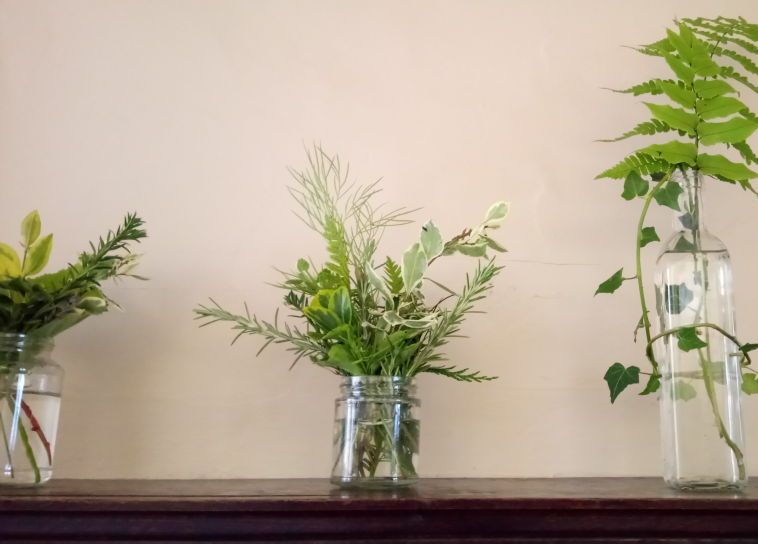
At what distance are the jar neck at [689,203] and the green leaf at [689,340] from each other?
0.40 ft

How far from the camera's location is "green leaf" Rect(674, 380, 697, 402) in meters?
0.72

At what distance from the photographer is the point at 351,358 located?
0.69m

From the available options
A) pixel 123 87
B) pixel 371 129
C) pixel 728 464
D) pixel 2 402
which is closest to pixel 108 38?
pixel 123 87

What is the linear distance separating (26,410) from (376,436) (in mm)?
352

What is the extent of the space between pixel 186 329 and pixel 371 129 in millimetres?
361

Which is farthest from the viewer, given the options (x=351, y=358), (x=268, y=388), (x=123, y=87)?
(x=123, y=87)

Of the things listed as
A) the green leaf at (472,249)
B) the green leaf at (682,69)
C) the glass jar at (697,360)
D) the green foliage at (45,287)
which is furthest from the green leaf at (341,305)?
the green leaf at (682,69)

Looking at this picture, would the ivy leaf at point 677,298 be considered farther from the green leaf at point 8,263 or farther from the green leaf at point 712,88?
the green leaf at point 8,263

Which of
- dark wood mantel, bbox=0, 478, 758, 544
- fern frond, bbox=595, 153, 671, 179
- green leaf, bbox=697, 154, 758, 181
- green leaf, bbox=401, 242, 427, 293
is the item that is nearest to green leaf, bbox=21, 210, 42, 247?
dark wood mantel, bbox=0, 478, 758, 544

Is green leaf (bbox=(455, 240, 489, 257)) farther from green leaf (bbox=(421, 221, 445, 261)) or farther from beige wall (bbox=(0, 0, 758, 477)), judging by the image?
beige wall (bbox=(0, 0, 758, 477))

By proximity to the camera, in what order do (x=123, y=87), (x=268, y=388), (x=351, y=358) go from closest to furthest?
1. (x=351, y=358)
2. (x=268, y=388)
3. (x=123, y=87)

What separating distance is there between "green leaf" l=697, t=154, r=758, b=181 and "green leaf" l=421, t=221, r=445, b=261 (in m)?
0.31

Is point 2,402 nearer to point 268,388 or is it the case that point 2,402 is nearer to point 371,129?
point 268,388

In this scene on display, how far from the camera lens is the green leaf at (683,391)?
723 mm
